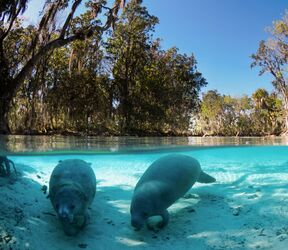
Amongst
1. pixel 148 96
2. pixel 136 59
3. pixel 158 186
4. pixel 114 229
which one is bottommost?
pixel 114 229

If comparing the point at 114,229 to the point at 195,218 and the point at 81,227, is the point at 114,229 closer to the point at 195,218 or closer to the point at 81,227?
the point at 81,227

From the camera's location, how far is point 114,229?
579cm

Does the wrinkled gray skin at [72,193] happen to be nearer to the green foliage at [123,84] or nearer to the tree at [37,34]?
the tree at [37,34]

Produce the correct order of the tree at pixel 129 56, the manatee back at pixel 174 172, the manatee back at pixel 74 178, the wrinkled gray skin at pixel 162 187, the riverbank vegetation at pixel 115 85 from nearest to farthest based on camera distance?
the wrinkled gray skin at pixel 162 187 < the manatee back at pixel 74 178 < the manatee back at pixel 174 172 < the riverbank vegetation at pixel 115 85 < the tree at pixel 129 56

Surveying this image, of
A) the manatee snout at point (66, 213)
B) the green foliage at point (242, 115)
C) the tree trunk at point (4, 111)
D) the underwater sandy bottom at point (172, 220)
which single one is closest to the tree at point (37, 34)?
the tree trunk at point (4, 111)

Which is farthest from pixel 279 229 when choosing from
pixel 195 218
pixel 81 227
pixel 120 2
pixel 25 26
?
pixel 25 26

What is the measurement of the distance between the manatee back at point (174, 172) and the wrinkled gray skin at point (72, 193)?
1022 millimetres

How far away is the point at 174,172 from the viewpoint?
21.2 feet

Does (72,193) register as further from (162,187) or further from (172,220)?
(172,220)

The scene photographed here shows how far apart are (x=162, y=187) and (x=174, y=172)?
0.61m

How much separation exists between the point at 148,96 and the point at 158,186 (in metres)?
27.1

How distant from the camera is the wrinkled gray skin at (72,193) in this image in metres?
5.11

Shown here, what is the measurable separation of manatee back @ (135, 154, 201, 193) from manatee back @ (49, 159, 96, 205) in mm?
914

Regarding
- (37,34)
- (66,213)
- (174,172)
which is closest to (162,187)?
(174,172)
